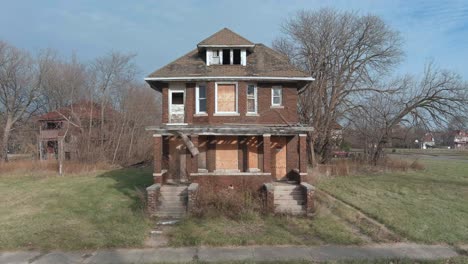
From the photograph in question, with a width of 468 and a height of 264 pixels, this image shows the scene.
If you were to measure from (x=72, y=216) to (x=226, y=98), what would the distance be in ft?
30.6

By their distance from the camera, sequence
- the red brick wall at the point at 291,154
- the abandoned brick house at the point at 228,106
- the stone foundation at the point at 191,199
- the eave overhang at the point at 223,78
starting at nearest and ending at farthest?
the stone foundation at the point at 191,199 → the eave overhang at the point at 223,78 → the abandoned brick house at the point at 228,106 → the red brick wall at the point at 291,154

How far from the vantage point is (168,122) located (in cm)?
1803

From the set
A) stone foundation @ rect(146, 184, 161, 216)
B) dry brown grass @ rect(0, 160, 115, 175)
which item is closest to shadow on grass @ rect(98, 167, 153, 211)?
stone foundation @ rect(146, 184, 161, 216)

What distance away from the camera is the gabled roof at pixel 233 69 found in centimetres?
1756

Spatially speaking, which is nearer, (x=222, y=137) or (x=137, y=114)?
(x=222, y=137)

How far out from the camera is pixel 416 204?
14172 mm

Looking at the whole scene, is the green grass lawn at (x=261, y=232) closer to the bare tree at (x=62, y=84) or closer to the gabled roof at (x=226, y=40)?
the gabled roof at (x=226, y=40)

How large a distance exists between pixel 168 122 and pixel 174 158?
2.05 m

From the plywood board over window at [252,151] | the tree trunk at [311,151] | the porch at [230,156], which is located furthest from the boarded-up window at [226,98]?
the tree trunk at [311,151]

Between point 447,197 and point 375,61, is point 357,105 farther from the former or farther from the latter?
point 447,197

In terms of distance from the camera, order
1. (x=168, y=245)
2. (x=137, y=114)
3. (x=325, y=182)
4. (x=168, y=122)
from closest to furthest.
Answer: (x=168, y=245) < (x=168, y=122) < (x=325, y=182) < (x=137, y=114)

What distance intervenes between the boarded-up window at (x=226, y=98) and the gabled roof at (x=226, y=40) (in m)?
2.38

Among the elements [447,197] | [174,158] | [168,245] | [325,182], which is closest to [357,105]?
[325,182]

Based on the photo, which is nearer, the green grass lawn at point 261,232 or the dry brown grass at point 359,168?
the green grass lawn at point 261,232
